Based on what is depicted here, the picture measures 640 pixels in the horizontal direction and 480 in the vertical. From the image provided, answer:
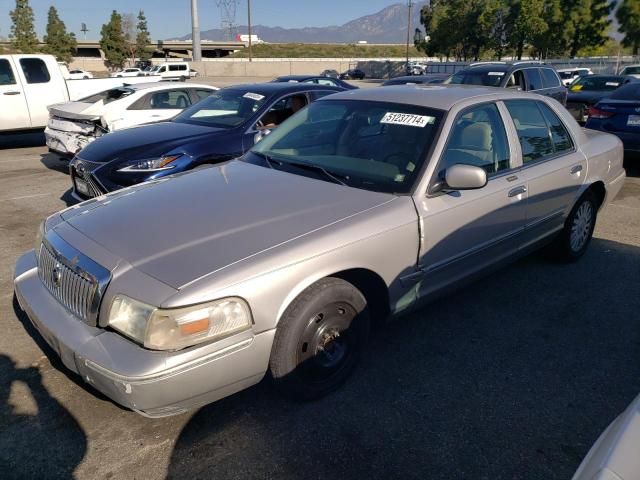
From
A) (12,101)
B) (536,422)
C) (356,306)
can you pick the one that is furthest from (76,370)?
(12,101)

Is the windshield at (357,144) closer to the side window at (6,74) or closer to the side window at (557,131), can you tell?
the side window at (557,131)

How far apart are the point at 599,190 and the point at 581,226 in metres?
0.42

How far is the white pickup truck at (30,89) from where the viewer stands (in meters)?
11.2

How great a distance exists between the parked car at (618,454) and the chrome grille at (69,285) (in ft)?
7.00

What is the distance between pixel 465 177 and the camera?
10.3 feet

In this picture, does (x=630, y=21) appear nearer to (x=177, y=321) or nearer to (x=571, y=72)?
(x=571, y=72)

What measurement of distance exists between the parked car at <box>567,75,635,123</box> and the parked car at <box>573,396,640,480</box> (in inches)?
492

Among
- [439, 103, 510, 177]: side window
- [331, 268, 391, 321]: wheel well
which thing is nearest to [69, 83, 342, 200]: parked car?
[439, 103, 510, 177]: side window

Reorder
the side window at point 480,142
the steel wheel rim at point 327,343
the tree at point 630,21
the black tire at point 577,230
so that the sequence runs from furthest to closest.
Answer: the tree at point 630,21
the black tire at point 577,230
the side window at point 480,142
the steel wheel rim at point 327,343

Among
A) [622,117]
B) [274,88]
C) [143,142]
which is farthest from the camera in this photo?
[622,117]

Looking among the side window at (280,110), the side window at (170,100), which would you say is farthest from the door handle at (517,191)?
the side window at (170,100)

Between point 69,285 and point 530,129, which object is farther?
point 530,129

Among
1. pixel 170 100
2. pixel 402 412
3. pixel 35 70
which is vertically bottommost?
pixel 402 412

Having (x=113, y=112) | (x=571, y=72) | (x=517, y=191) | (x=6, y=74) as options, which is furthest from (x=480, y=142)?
(x=571, y=72)
